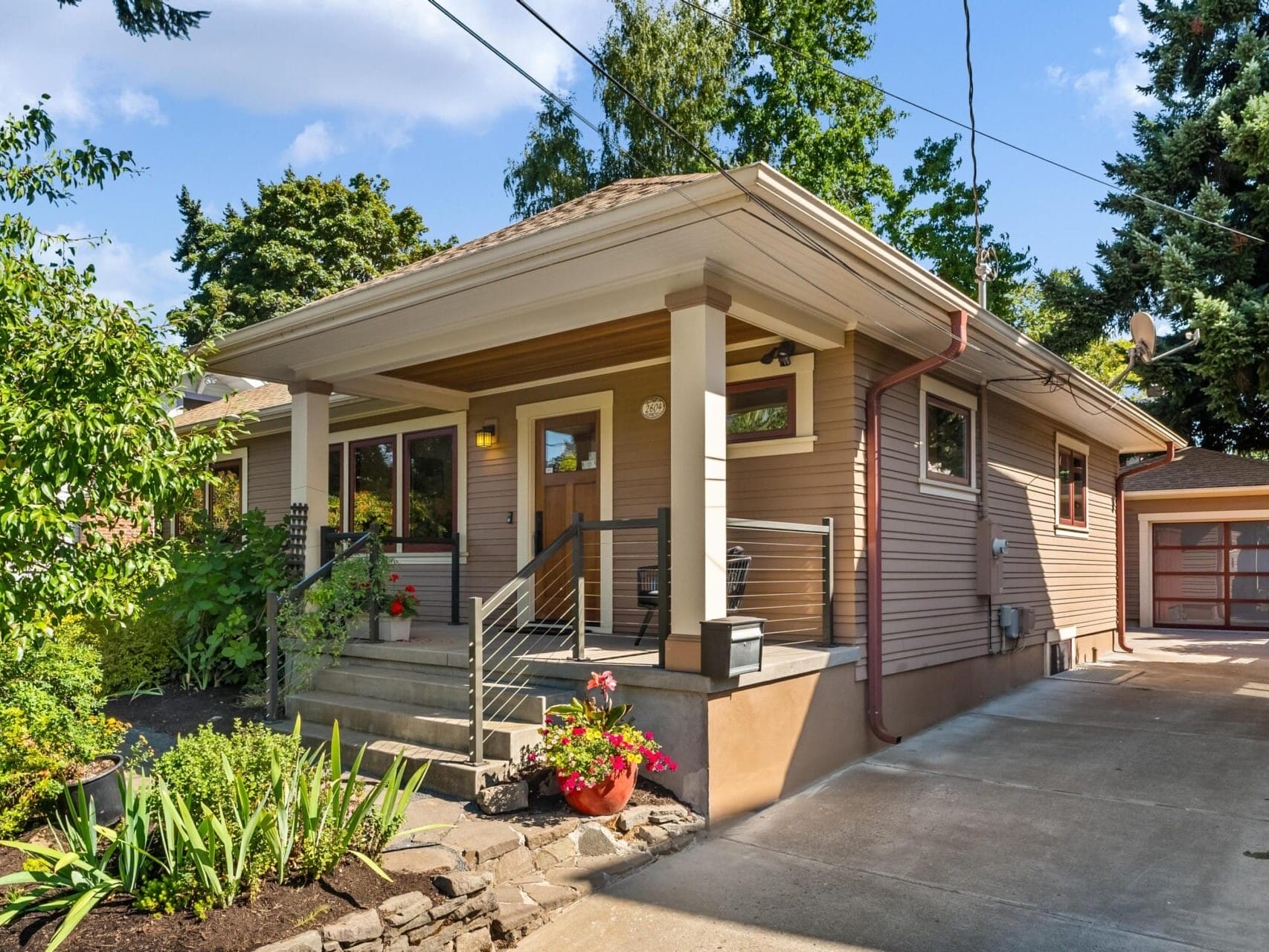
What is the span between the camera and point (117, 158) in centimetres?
427

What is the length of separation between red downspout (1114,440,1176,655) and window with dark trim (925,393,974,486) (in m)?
5.48

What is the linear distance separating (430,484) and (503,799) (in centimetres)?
486

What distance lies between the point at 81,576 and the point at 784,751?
12.1 feet

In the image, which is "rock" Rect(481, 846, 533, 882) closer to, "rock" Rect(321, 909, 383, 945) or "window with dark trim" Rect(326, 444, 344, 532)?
"rock" Rect(321, 909, 383, 945)

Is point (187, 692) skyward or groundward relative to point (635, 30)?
groundward

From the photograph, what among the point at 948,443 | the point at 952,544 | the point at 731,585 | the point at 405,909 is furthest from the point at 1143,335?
the point at 405,909

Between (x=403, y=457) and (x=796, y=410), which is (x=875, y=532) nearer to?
(x=796, y=410)

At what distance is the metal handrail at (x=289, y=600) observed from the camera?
231 inches

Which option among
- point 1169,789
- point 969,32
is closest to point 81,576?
point 1169,789

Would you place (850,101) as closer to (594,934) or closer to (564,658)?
(564,658)

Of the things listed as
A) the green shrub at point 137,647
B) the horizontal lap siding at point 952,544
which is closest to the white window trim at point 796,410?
the horizontal lap siding at point 952,544

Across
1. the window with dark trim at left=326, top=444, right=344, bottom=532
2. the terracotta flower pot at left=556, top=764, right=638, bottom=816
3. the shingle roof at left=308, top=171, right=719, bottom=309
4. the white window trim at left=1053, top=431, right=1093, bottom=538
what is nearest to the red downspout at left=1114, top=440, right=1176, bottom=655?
the white window trim at left=1053, top=431, right=1093, bottom=538

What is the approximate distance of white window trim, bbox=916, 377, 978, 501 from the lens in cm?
679

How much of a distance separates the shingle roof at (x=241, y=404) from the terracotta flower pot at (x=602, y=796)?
7.78 m
